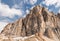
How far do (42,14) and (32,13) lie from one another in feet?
31.2

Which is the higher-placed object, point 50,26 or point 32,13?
point 32,13

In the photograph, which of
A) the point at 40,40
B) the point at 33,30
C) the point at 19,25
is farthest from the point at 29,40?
the point at 19,25

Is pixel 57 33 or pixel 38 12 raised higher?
pixel 38 12

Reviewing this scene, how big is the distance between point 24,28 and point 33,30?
1380 cm

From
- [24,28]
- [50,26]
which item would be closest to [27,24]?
[24,28]

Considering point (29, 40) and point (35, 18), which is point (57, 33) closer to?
point (35, 18)

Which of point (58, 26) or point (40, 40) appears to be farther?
point (58, 26)

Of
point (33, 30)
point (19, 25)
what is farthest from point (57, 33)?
point (19, 25)

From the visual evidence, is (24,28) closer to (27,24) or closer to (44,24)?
(27,24)

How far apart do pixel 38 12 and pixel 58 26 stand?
72.3ft

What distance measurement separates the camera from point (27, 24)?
651ft

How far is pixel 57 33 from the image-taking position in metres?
189

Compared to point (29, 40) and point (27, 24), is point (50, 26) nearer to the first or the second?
point (27, 24)

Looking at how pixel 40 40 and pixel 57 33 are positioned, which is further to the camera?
pixel 57 33
